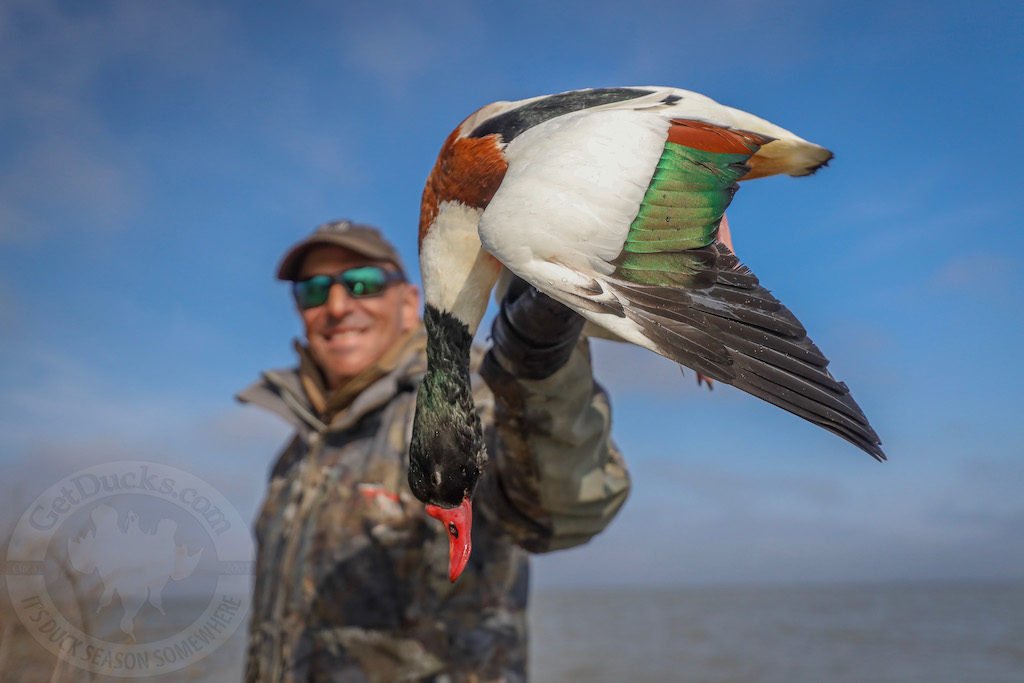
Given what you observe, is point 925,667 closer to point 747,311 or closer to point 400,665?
point 400,665

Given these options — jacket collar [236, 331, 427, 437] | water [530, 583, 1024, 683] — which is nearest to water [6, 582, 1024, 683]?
water [530, 583, 1024, 683]

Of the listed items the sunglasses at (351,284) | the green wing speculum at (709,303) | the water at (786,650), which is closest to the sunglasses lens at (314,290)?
the sunglasses at (351,284)

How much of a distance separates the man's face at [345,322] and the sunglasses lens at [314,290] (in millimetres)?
27

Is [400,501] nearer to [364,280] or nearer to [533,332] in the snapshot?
[533,332]

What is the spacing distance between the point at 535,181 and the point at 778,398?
31.5 inches

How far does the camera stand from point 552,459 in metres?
2.57

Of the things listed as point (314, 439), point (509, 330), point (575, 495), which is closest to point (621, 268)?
point (509, 330)

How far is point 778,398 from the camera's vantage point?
1.66 metres

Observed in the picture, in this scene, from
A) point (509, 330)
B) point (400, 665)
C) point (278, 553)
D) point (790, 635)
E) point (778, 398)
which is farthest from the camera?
point (790, 635)

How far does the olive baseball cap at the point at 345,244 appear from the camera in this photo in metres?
3.91

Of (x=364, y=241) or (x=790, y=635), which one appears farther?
(x=790, y=635)

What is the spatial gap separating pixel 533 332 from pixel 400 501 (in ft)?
3.93

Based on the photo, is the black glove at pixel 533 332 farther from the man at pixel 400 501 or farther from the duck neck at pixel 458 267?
the duck neck at pixel 458 267

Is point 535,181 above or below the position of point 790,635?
above
